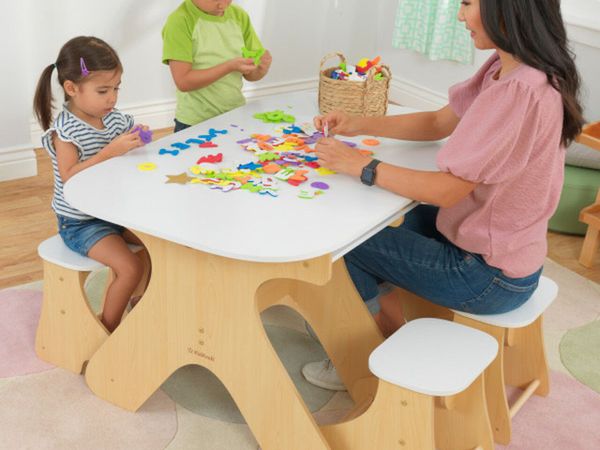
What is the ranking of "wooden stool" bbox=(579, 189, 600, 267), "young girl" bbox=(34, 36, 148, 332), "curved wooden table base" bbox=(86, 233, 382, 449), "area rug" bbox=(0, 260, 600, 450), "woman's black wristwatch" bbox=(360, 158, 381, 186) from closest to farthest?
"curved wooden table base" bbox=(86, 233, 382, 449)
"woman's black wristwatch" bbox=(360, 158, 381, 186)
"area rug" bbox=(0, 260, 600, 450)
"young girl" bbox=(34, 36, 148, 332)
"wooden stool" bbox=(579, 189, 600, 267)

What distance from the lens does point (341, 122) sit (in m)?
2.26

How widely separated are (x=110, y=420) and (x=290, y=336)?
0.64 m

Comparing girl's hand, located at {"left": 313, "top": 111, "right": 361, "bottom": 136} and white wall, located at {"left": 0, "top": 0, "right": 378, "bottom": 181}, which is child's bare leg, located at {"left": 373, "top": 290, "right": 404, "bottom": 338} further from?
white wall, located at {"left": 0, "top": 0, "right": 378, "bottom": 181}

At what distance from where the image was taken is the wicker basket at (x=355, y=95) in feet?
7.89

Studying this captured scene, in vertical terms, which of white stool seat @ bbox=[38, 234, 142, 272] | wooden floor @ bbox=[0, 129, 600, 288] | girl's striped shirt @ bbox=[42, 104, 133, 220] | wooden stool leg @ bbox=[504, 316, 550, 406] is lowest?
wooden floor @ bbox=[0, 129, 600, 288]

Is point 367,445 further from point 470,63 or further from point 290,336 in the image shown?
point 470,63

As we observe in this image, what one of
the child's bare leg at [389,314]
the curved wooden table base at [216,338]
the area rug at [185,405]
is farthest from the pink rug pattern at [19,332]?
the child's bare leg at [389,314]

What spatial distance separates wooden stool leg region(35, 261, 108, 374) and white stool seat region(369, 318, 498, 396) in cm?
84

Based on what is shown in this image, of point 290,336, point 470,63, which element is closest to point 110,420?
point 290,336

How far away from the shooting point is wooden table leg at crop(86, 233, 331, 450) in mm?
1844

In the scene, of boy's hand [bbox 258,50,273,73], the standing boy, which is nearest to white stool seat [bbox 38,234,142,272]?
the standing boy

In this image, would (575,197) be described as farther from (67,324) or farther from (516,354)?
→ (67,324)

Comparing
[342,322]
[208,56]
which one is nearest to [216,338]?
[342,322]

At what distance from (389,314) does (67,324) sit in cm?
91
